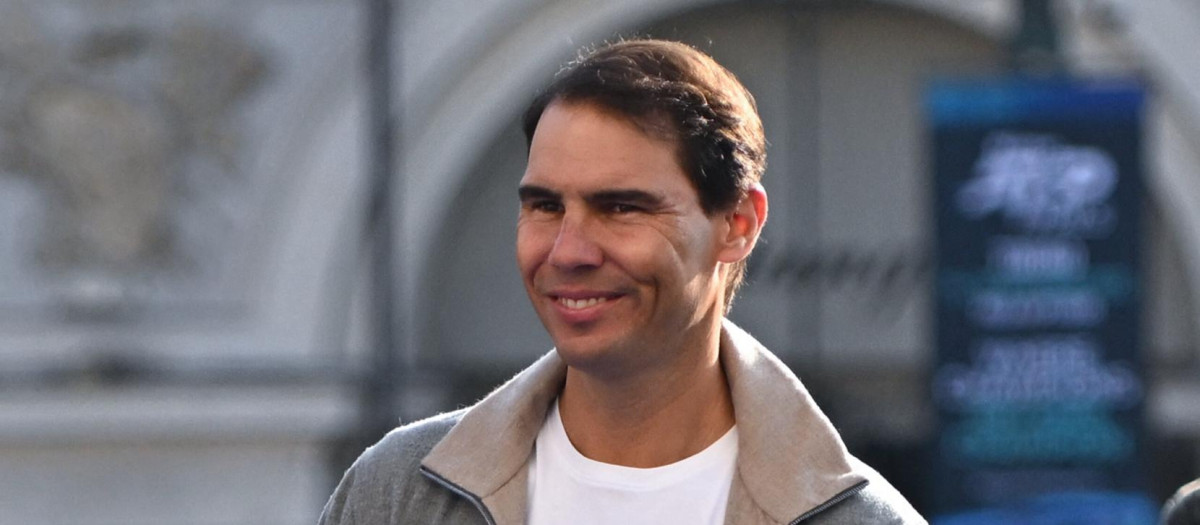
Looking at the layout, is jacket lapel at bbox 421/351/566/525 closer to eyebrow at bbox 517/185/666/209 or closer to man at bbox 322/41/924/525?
man at bbox 322/41/924/525

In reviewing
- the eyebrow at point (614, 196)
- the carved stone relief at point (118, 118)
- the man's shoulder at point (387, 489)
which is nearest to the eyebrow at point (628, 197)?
the eyebrow at point (614, 196)

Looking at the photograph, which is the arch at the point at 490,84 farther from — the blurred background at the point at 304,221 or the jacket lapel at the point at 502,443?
the jacket lapel at the point at 502,443

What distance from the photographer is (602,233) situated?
281cm

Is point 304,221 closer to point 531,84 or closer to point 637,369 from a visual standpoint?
point 531,84

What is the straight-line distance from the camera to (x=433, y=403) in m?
17.8

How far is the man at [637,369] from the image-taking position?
282 centimetres

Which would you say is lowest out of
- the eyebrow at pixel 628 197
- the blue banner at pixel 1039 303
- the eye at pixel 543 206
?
the blue banner at pixel 1039 303

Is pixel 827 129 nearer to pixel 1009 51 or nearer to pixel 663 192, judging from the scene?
pixel 1009 51

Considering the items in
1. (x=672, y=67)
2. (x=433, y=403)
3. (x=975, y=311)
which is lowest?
(x=433, y=403)

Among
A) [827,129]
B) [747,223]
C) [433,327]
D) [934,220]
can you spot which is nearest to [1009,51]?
[934,220]

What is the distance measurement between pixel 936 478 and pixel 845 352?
9657 mm

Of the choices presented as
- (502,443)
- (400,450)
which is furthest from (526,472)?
(400,450)

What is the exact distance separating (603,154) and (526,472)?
1.36 ft

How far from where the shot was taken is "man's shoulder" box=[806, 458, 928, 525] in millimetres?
2834
